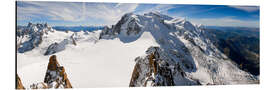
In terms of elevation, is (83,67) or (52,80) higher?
(83,67)

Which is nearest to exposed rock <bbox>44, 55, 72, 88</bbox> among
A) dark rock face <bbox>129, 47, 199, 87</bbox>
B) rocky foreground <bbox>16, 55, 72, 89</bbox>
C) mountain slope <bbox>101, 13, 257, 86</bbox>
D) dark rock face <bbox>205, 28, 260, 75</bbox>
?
rocky foreground <bbox>16, 55, 72, 89</bbox>

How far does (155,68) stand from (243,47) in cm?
294

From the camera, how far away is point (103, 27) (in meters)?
6.07

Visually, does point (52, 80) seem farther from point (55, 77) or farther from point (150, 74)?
point (150, 74)

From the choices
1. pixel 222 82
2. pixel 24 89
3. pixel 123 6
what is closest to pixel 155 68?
pixel 123 6

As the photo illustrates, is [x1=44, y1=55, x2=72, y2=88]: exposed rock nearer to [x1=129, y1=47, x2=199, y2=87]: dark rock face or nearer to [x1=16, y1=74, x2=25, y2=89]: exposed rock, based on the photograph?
[x1=16, y1=74, x2=25, y2=89]: exposed rock

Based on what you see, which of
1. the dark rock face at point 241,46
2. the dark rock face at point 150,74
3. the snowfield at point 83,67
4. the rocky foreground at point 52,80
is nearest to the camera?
the rocky foreground at point 52,80

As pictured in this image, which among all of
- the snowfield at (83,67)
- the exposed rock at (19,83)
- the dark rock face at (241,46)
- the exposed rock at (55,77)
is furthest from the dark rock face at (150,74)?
the exposed rock at (19,83)

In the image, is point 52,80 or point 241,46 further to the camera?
point 241,46

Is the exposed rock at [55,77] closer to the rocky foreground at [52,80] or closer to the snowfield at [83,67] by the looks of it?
the rocky foreground at [52,80]

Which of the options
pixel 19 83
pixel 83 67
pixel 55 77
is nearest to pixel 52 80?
pixel 55 77

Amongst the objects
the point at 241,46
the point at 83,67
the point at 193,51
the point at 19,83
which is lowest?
the point at 19,83

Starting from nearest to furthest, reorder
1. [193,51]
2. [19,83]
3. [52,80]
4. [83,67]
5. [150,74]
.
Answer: [19,83], [52,80], [150,74], [83,67], [193,51]

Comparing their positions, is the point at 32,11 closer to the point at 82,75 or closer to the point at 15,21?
the point at 15,21
